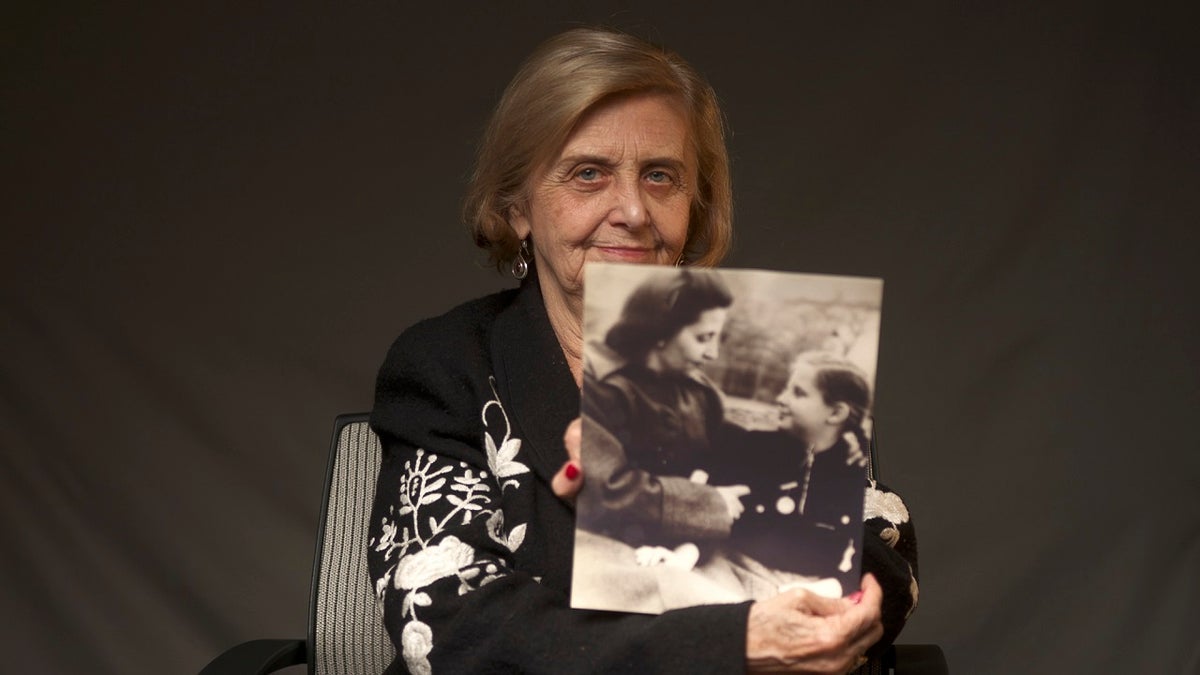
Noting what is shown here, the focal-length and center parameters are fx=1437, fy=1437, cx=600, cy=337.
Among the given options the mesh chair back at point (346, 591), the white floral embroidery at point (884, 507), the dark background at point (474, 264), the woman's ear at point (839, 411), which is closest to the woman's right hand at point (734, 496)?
the woman's ear at point (839, 411)

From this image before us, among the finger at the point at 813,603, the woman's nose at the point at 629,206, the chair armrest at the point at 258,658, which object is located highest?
the woman's nose at the point at 629,206

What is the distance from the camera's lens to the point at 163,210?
121 inches

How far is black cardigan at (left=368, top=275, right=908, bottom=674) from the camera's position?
1462 mm

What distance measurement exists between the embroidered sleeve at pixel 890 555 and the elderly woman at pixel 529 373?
0.17m

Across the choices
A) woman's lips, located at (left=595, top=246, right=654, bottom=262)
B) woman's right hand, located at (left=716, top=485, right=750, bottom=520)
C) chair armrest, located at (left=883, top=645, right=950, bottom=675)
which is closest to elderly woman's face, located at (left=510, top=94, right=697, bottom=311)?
woman's lips, located at (left=595, top=246, right=654, bottom=262)

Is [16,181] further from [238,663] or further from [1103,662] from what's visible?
[1103,662]

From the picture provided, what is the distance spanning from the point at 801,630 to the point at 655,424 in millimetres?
251

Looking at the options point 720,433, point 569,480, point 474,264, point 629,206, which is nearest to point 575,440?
point 569,480

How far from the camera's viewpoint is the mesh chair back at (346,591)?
2.03 metres

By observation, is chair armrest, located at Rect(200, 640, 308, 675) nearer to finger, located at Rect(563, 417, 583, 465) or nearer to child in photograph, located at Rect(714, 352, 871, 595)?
finger, located at Rect(563, 417, 583, 465)

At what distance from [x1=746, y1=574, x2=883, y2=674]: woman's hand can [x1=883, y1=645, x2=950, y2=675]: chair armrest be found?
1.60 feet

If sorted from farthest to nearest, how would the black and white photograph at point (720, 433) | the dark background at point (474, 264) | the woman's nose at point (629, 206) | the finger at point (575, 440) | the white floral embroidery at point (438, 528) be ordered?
1. the dark background at point (474, 264)
2. the woman's nose at point (629, 206)
3. the white floral embroidery at point (438, 528)
4. the finger at point (575, 440)
5. the black and white photograph at point (720, 433)

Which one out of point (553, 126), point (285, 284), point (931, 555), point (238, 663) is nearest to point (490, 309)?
point (553, 126)

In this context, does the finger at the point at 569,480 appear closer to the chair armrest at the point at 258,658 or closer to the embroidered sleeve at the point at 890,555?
the embroidered sleeve at the point at 890,555
